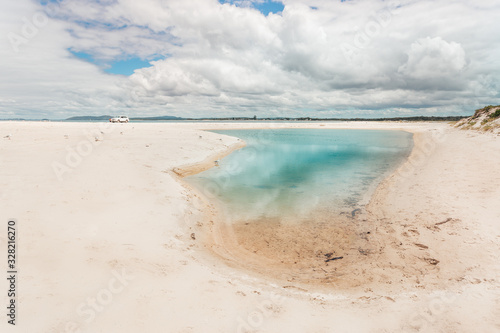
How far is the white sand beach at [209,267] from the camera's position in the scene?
5301 millimetres

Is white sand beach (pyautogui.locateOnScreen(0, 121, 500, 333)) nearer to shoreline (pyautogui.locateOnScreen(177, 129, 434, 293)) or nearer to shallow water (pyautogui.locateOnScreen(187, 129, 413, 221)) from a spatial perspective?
shoreline (pyautogui.locateOnScreen(177, 129, 434, 293))

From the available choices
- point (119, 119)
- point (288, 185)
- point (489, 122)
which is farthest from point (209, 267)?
point (119, 119)

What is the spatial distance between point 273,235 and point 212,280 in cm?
492

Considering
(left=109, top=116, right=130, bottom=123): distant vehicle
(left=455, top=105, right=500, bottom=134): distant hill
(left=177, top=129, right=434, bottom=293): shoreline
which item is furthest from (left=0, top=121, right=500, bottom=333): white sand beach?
(left=109, top=116, right=130, bottom=123): distant vehicle

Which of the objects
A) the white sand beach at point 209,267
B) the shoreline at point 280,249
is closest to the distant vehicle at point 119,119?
the white sand beach at point 209,267

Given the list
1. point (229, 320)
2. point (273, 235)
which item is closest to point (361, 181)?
point (273, 235)

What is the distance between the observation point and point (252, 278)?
768cm

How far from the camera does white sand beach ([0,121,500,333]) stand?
5301 mm

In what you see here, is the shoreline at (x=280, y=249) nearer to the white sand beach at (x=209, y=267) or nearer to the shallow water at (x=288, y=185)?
the white sand beach at (x=209, y=267)

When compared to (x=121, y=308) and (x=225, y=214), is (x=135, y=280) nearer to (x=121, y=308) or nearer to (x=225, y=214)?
(x=121, y=308)

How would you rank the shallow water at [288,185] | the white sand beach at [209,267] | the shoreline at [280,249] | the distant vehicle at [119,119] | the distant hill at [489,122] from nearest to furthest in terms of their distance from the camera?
the white sand beach at [209,267], the shoreline at [280,249], the shallow water at [288,185], the distant hill at [489,122], the distant vehicle at [119,119]

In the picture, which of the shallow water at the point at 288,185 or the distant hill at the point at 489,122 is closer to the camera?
the shallow water at the point at 288,185

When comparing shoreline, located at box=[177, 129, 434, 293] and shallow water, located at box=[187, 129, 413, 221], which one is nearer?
shoreline, located at box=[177, 129, 434, 293]

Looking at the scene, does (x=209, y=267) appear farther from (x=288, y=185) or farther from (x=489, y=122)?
(x=489, y=122)
